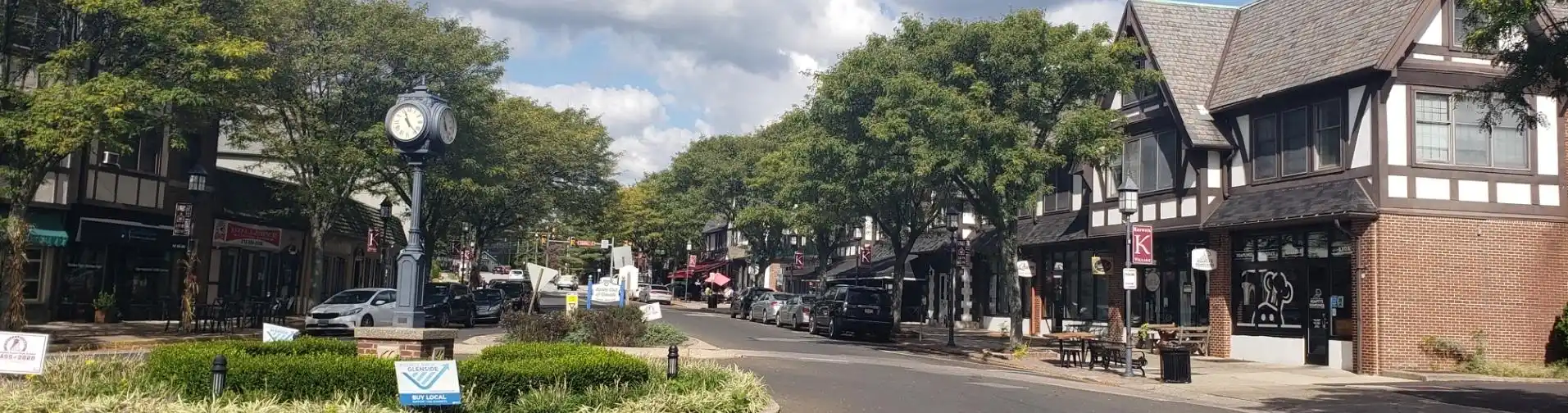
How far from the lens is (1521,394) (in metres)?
18.5

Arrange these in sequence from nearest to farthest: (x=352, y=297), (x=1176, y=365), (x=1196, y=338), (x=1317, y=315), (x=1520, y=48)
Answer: (x=1520, y=48)
(x=1176, y=365)
(x=1317, y=315)
(x=1196, y=338)
(x=352, y=297)

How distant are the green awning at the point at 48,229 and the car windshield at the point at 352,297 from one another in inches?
241

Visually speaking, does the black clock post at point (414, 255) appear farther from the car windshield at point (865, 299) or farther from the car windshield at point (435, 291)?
the car windshield at point (865, 299)

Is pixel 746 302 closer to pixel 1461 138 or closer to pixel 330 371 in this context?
pixel 1461 138

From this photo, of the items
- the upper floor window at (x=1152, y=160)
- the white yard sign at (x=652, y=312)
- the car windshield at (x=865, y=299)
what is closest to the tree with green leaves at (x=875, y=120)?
the car windshield at (x=865, y=299)

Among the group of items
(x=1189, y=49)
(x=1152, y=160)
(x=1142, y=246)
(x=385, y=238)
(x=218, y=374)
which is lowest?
(x=218, y=374)

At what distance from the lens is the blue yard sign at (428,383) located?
10.5 m

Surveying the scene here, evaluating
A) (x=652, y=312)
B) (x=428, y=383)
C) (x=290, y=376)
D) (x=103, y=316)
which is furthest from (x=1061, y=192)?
(x=428, y=383)

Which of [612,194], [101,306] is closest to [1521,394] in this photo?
[101,306]

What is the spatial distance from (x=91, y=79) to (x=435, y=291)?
49.4 ft

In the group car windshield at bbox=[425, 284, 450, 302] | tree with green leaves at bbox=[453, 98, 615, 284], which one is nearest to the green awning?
car windshield at bbox=[425, 284, 450, 302]

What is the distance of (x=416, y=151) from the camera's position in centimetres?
1354

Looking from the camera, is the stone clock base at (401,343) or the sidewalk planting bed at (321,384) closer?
the sidewalk planting bed at (321,384)

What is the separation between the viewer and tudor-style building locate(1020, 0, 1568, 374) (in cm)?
2275
